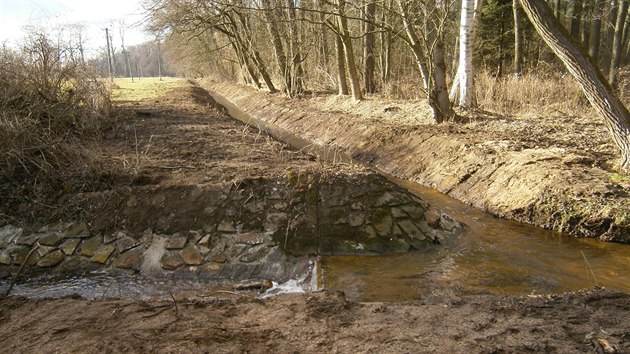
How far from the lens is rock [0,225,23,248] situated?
6.19 m

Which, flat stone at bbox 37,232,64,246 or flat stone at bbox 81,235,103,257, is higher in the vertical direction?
flat stone at bbox 37,232,64,246

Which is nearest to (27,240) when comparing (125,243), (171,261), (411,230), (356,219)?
(125,243)

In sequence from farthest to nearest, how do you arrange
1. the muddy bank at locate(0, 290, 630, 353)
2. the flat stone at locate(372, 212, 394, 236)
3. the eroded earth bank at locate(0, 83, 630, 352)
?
the flat stone at locate(372, 212, 394, 236) → the eroded earth bank at locate(0, 83, 630, 352) → the muddy bank at locate(0, 290, 630, 353)

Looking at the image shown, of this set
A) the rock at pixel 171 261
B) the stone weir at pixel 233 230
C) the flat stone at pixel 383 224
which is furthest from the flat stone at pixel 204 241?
the flat stone at pixel 383 224

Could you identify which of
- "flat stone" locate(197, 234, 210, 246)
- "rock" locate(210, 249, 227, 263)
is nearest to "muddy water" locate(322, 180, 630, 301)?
"rock" locate(210, 249, 227, 263)

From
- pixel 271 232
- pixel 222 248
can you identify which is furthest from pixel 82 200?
pixel 271 232

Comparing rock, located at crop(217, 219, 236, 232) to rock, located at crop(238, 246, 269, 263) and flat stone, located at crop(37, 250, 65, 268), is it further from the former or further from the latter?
flat stone, located at crop(37, 250, 65, 268)

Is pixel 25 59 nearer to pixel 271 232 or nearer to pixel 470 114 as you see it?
pixel 271 232

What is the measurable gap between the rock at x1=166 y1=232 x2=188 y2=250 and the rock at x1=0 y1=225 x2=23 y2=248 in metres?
2.10

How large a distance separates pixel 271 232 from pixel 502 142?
5.62 metres

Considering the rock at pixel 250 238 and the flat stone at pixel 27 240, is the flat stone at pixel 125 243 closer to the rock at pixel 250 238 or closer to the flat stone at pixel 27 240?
the flat stone at pixel 27 240

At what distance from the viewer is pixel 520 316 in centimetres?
391

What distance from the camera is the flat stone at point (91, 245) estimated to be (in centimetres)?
614

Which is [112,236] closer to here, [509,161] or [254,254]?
[254,254]
